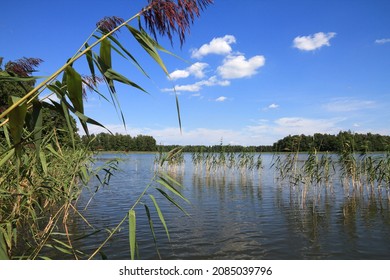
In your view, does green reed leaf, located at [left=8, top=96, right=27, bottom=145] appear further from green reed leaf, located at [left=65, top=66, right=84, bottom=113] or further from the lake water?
the lake water

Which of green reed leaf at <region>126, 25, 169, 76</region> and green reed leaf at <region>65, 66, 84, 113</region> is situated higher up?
green reed leaf at <region>126, 25, 169, 76</region>

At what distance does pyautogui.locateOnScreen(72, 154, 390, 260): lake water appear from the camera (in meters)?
7.62

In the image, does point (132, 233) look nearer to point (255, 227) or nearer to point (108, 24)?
point (108, 24)

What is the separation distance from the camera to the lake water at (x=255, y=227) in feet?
25.0

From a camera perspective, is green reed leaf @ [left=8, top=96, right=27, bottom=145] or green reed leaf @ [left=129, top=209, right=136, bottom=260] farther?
green reed leaf @ [left=129, top=209, right=136, bottom=260]

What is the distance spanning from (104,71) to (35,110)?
1.95 feet

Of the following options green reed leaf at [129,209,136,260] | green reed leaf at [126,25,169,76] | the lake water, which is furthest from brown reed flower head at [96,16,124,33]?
the lake water

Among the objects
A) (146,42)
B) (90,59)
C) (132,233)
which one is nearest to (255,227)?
(132,233)

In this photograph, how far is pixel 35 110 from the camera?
2309mm

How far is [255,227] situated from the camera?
33.2 feet

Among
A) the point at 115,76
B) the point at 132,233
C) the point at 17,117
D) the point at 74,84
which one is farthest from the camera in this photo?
the point at 132,233
